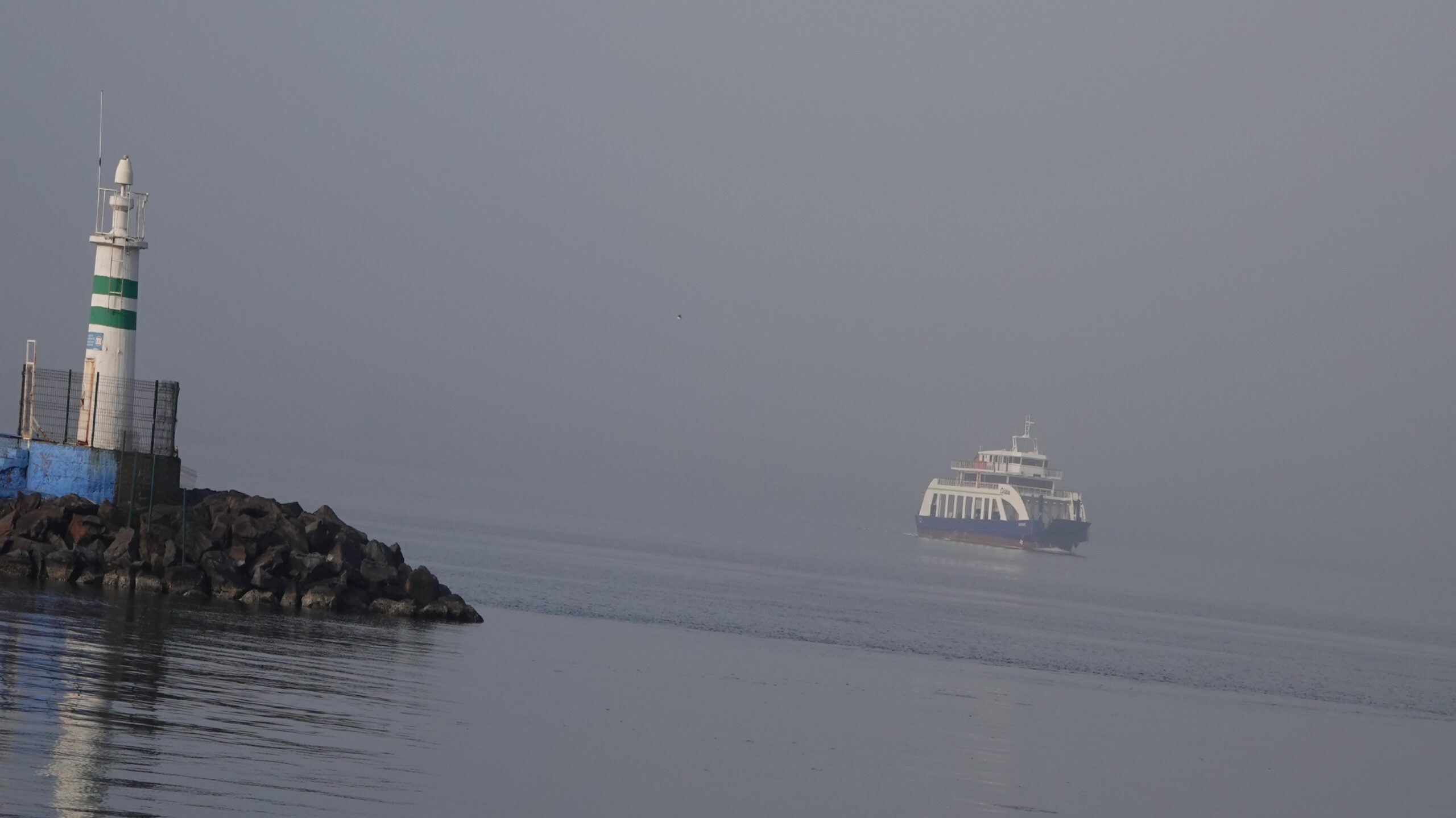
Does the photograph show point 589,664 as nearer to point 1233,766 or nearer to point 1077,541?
point 1233,766

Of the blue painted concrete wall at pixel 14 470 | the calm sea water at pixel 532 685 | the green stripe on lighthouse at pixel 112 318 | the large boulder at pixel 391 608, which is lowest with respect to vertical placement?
the calm sea water at pixel 532 685

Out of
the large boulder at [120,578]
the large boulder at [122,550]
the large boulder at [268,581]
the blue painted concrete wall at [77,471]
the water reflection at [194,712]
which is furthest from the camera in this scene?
the blue painted concrete wall at [77,471]

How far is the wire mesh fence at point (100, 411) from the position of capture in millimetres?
20266

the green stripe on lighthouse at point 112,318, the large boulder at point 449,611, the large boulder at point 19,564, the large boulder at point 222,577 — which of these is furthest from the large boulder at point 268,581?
the green stripe on lighthouse at point 112,318

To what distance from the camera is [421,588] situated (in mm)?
21250

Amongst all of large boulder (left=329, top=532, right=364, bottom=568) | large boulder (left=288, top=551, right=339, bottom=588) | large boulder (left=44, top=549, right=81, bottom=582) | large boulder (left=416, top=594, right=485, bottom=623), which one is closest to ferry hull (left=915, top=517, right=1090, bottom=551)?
large boulder (left=416, top=594, right=485, bottom=623)

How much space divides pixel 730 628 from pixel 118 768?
18421mm

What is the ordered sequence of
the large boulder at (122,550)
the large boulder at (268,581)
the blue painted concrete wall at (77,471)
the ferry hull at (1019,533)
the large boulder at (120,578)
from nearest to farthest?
the large boulder at (120,578) → the large boulder at (122,550) → the large boulder at (268,581) → the blue painted concrete wall at (77,471) → the ferry hull at (1019,533)

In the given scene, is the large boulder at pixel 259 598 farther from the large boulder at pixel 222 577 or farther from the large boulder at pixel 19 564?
the large boulder at pixel 19 564

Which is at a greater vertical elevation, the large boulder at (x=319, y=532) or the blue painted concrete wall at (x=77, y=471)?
the blue painted concrete wall at (x=77, y=471)

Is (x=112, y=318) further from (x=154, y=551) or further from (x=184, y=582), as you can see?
(x=184, y=582)

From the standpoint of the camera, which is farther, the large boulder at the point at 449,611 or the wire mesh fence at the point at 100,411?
the large boulder at the point at 449,611

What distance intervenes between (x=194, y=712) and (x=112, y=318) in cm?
1121

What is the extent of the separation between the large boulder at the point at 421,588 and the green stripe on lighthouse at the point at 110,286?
223 inches
